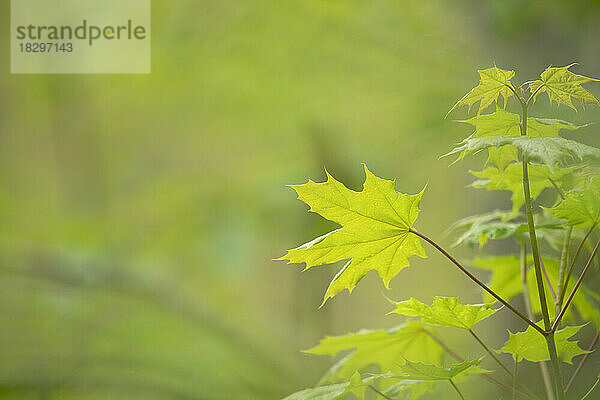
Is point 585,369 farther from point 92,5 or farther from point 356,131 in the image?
point 92,5

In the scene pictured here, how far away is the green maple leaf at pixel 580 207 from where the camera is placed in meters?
0.46

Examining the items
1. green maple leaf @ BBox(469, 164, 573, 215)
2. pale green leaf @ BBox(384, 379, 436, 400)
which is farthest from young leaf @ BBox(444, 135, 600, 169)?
pale green leaf @ BBox(384, 379, 436, 400)

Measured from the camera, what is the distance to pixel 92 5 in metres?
1.65

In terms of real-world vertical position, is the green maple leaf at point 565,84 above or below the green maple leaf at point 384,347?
above

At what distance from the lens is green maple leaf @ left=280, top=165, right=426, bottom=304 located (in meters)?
0.47

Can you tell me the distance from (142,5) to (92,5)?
170 millimetres

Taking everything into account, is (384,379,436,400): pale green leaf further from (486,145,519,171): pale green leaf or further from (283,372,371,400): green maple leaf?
(486,145,519,171): pale green leaf

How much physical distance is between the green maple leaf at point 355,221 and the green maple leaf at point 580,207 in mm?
139

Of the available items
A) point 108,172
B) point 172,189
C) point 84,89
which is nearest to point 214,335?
point 172,189

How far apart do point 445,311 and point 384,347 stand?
0.83 feet

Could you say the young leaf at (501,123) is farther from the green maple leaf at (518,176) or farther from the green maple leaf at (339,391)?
the green maple leaf at (339,391)
